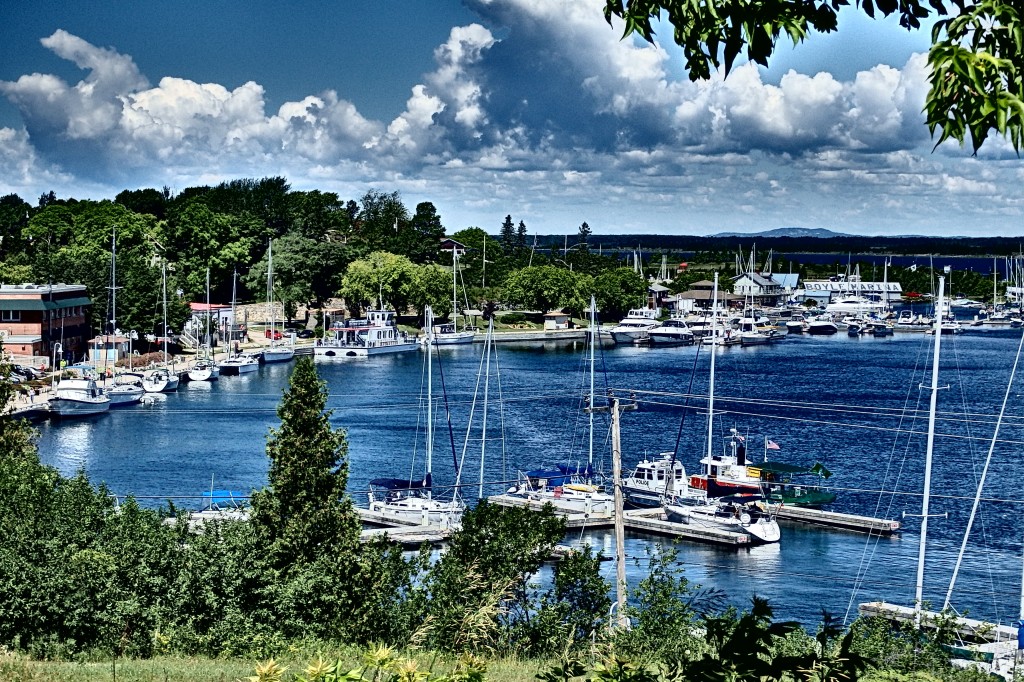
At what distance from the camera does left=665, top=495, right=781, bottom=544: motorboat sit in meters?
29.5

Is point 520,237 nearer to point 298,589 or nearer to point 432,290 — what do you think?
point 432,290

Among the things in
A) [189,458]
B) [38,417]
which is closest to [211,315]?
[38,417]

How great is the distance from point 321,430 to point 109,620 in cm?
389

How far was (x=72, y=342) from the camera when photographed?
56281mm

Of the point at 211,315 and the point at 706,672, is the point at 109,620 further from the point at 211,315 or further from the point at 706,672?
the point at 211,315

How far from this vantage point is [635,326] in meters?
84.3

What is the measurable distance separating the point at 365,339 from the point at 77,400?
25.0 m

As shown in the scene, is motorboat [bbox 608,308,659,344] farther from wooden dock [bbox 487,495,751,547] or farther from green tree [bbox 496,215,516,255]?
wooden dock [bbox 487,495,751,547]

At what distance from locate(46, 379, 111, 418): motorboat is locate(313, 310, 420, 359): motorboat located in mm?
20483

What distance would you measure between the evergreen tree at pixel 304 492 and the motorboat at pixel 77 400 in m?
32.1

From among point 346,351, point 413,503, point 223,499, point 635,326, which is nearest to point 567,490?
point 413,503

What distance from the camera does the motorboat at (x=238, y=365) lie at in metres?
57.8

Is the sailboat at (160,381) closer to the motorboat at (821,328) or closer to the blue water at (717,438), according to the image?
the blue water at (717,438)

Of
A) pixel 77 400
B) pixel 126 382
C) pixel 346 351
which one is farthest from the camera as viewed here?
pixel 346 351
